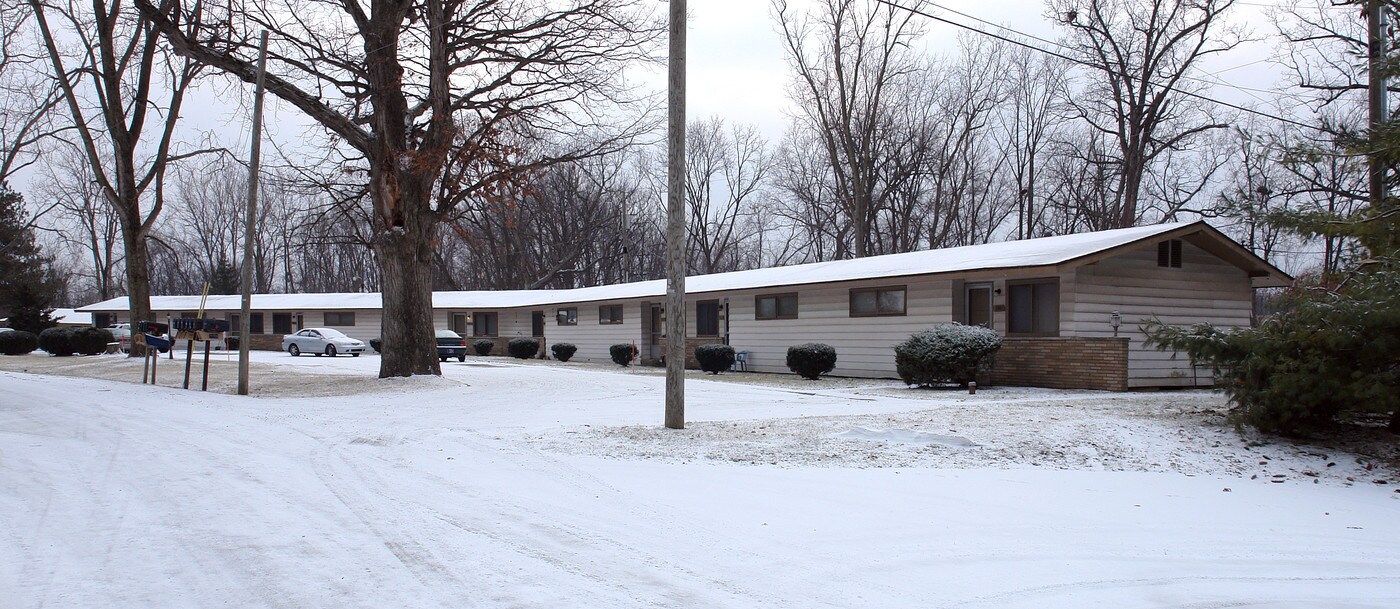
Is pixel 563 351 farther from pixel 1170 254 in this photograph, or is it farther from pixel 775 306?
pixel 1170 254

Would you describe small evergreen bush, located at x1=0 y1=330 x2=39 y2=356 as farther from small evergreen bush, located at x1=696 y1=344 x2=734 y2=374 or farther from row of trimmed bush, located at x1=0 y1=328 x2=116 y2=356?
small evergreen bush, located at x1=696 y1=344 x2=734 y2=374

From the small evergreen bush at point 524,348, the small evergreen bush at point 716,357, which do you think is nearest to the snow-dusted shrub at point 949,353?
the small evergreen bush at point 716,357

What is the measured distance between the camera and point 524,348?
3675 cm

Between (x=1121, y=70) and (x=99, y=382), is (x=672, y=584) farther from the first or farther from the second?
(x=1121, y=70)

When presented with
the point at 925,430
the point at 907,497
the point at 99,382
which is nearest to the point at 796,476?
the point at 907,497

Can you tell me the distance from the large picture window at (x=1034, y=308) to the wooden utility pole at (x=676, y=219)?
33.3ft

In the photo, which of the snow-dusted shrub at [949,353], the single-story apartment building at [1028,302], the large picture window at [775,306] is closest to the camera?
the snow-dusted shrub at [949,353]

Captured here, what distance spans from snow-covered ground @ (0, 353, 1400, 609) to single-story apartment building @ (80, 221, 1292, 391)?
4741 mm

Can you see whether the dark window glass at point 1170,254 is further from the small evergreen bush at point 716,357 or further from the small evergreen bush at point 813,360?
the small evergreen bush at point 716,357

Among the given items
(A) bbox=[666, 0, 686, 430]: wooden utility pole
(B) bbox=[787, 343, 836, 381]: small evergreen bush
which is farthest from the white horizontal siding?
(A) bbox=[666, 0, 686, 430]: wooden utility pole

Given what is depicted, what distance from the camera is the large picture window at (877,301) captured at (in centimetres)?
2119

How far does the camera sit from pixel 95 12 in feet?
88.6

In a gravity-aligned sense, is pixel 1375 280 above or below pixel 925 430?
above

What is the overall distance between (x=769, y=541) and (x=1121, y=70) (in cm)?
3133
